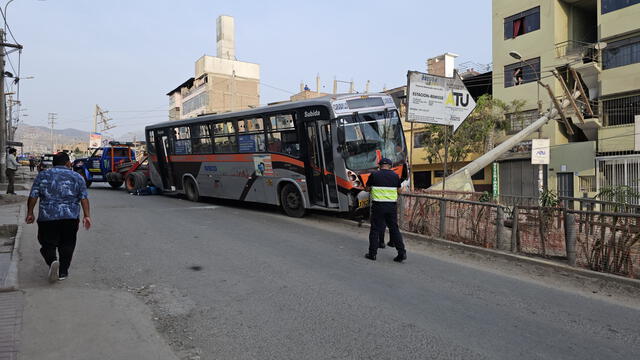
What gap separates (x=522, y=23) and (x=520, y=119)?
5.81m

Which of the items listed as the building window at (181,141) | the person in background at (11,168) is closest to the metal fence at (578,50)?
the building window at (181,141)

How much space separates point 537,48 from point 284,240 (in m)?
23.0

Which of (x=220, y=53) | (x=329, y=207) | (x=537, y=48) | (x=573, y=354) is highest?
(x=220, y=53)

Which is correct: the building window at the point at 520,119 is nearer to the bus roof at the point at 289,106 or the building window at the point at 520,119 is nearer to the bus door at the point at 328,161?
the bus roof at the point at 289,106

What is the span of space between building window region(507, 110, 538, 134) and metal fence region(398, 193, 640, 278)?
18733mm

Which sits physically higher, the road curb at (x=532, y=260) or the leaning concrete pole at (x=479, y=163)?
the leaning concrete pole at (x=479, y=163)

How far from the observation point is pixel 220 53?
6988 centimetres

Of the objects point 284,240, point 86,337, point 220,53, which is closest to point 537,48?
point 284,240

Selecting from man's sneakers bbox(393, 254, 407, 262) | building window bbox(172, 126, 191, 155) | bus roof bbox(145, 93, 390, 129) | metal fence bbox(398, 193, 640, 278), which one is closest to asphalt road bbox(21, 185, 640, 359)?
man's sneakers bbox(393, 254, 407, 262)

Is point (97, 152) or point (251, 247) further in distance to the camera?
point (97, 152)

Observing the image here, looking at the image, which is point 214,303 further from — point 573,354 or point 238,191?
point 238,191

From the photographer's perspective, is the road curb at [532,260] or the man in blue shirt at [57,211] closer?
the man in blue shirt at [57,211]

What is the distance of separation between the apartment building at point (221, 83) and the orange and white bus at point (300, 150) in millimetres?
46280

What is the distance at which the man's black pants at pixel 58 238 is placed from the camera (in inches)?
229
